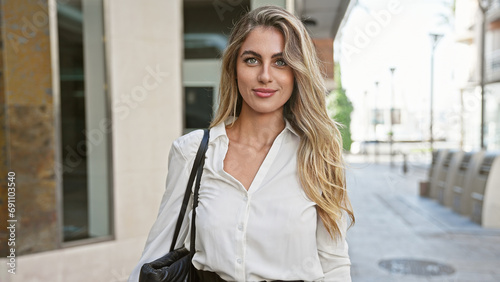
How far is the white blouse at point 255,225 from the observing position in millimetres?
1666

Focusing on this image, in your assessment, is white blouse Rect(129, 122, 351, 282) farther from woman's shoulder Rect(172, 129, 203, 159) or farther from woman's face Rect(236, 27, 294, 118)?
woman's face Rect(236, 27, 294, 118)

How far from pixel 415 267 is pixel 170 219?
4969mm

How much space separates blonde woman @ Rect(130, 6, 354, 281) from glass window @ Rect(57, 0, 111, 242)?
3606 millimetres

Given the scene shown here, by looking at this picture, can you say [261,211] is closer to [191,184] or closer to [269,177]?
[269,177]

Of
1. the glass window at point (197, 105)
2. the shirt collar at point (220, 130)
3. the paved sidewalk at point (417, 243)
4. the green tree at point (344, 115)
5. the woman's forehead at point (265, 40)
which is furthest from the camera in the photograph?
the glass window at point (197, 105)

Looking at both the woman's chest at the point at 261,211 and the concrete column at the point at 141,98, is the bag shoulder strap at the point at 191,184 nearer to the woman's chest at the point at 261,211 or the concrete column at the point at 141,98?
the woman's chest at the point at 261,211

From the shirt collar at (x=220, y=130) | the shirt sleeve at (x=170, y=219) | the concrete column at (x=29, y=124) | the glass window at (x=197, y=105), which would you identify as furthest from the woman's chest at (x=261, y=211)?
the glass window at (x=197, y=105)

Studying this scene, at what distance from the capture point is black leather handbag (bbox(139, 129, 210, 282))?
165 cm

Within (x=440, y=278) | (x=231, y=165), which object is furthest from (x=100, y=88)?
(x=440, y=278)

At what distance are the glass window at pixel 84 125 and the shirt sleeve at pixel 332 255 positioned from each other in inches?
154

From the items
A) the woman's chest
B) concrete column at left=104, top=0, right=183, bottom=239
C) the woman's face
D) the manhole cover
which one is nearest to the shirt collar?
A: the woman's face

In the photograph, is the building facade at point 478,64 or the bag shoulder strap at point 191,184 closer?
the bag shoulder strap at point 191,184

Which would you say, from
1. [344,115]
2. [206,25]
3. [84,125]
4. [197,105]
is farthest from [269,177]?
[206,25]

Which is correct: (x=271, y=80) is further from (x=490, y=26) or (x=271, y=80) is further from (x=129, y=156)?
(x=490, y=26)
